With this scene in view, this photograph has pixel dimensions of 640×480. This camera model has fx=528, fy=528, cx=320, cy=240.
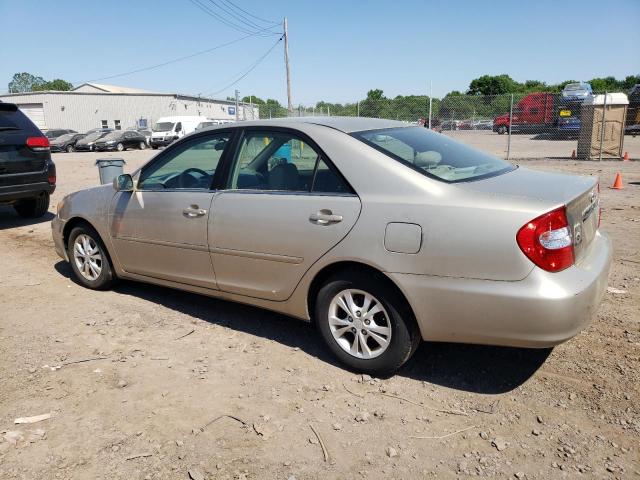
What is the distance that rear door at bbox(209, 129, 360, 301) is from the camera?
128 inches

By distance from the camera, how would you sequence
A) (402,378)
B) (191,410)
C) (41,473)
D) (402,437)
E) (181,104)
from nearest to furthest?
(41,473), (402,437), (191,410), (402,378), (181,104)

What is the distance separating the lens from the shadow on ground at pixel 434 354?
324 centimetres

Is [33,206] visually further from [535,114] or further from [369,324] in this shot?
[535,114]

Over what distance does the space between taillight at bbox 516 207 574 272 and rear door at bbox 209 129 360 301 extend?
3.14ft

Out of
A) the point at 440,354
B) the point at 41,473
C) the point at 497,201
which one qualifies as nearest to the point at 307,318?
the point at 440,354

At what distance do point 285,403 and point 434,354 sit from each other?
1.13m

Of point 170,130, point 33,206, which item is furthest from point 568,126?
point 170,130

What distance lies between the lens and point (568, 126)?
2530 cm

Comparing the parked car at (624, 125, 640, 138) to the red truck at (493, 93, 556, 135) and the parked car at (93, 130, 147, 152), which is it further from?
the parked car at (93, 130, 147, 152)

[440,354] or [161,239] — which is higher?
[161,239]

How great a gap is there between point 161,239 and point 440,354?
228cm

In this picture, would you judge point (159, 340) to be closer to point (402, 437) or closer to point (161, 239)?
point (161, 239)

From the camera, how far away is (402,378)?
3283 mm

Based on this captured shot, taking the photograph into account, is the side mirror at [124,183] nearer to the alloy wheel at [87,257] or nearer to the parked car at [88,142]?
the alloy wheel at [87,257]
